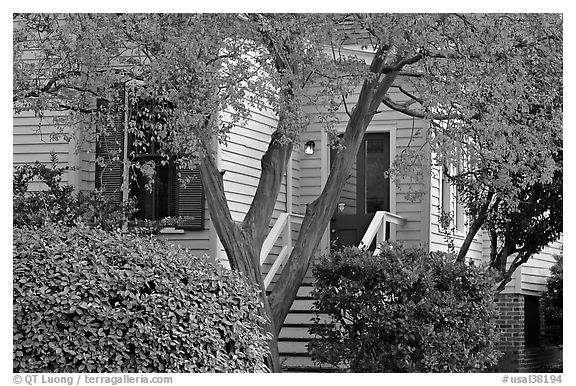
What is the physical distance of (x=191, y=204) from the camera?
12.4 m

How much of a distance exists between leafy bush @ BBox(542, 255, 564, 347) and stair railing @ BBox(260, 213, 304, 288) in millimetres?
5392

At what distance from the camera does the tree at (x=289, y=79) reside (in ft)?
31.1

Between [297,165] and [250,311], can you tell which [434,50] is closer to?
[250,311]

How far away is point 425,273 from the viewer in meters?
11.0

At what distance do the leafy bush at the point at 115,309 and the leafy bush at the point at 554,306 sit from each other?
1000 cm

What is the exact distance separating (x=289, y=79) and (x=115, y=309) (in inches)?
136

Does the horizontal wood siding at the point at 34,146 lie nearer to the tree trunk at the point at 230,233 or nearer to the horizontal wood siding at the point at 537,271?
the tree trunk at the point at 230,233

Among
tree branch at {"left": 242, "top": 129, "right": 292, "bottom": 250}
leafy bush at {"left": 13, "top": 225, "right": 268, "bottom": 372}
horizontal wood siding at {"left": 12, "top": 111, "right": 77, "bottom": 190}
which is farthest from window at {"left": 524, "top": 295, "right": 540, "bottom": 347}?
leafy bush at {"left": 13, "top": 225, "right": 268, "bottom": 372}

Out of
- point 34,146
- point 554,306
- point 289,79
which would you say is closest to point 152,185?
point 34,146

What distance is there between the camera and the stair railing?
1285 centimetres

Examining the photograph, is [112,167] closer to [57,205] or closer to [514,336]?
[57,205]

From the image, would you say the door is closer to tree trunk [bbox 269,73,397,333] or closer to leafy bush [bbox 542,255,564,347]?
tree trunk [bbox 269,73,397,333]
